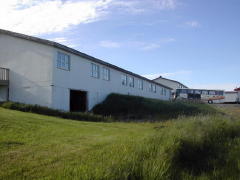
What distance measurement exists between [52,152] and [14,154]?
0.86m

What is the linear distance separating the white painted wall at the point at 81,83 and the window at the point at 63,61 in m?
0.30

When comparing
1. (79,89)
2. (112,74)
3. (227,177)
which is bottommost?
(227,177)

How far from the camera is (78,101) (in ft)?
74.6

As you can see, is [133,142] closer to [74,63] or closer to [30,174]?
[30,174]

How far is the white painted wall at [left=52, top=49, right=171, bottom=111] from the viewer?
1841 cm

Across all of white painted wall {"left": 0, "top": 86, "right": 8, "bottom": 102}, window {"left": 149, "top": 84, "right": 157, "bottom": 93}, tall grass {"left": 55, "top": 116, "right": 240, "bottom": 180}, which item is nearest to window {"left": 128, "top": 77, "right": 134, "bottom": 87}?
window {"left": 149, "top": 84, "right": 157, "bottom": 93}

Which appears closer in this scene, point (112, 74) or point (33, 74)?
point (33, 74)

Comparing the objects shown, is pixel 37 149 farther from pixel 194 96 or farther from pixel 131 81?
pixel 194 96

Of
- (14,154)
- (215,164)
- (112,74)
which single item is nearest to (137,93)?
(112,74)

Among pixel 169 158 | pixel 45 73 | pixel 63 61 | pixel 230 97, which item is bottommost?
pixel 169 158

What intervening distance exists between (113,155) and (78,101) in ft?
56.1

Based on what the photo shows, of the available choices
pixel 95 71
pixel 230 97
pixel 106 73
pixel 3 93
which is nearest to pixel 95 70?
pixel 95 71

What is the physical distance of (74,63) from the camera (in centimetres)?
2039

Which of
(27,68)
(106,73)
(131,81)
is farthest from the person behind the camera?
(131,81)
